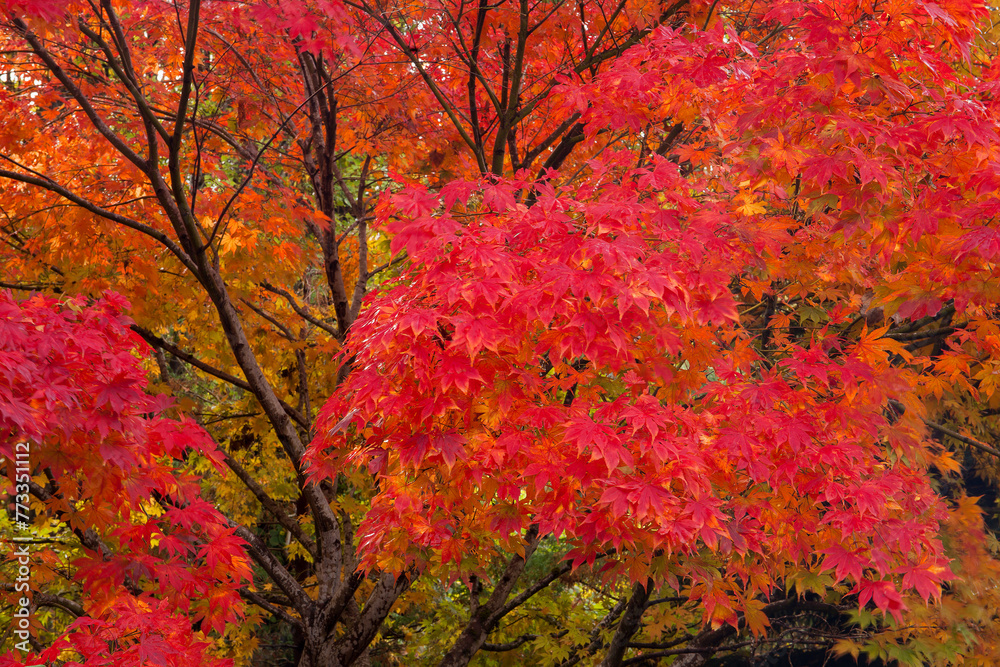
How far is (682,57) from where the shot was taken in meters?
4.37

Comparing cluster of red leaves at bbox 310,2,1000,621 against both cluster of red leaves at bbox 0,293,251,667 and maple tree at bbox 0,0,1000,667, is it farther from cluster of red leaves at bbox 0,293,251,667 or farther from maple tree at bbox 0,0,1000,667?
cluster of red leaves at bbox 0,293,251,667

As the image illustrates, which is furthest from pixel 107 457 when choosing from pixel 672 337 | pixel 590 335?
pixel 672 337

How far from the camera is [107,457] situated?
346cm

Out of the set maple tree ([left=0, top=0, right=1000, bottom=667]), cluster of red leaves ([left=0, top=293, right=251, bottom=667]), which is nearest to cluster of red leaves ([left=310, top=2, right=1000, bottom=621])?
maple tree ([left=0, top=0, right=1000, bottom=667])

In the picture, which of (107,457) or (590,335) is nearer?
(590,335)

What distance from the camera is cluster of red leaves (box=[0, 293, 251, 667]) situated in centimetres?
319

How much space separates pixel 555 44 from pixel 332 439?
420cm

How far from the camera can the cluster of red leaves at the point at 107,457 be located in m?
3.19

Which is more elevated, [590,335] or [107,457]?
[107,457]

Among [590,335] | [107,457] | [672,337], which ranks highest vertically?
[107,457]

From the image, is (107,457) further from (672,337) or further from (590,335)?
(672,337)

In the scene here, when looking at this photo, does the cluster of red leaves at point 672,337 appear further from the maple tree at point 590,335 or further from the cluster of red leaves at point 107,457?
the cluster of red leaves at point 107,457

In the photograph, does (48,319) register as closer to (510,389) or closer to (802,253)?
(510,389)

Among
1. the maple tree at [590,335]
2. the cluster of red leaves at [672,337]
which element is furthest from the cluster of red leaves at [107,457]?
the cluster of red leaves at [672,337]
